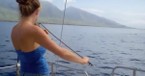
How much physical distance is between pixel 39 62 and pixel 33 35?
0.95 feet

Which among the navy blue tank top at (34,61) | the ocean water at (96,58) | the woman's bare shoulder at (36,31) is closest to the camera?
the woman's bare shoulder at (36,31)

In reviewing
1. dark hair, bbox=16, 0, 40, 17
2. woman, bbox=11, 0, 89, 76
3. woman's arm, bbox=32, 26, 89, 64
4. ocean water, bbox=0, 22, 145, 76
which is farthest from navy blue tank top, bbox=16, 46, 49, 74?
ocean water, bbox=0, 22, 145, 76

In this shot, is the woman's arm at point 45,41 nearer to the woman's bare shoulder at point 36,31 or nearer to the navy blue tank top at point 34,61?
the woman's bare shoulder at point 36,31

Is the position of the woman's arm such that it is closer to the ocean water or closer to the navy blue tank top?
the navy blue tank top

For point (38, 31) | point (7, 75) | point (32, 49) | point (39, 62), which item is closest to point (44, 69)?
point (39, 62)

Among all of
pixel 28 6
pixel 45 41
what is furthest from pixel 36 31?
pixel 28 6

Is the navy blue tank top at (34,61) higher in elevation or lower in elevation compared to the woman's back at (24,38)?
lower

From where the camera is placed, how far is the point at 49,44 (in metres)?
2.14

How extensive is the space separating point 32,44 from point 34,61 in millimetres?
165

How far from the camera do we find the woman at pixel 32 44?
2.14 metres

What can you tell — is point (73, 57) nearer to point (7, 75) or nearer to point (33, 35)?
point (33, 35)

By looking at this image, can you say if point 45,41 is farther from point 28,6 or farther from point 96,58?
point 96,58

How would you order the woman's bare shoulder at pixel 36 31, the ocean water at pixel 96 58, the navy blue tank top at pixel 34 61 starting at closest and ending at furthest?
the woman's bare shoulder at pixel 36 31 → the navy blue tank top at pixel 34 61 → the ocean water at pixel 96 58

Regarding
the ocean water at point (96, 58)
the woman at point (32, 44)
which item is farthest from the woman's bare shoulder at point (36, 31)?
the ocean water at point (96, 58)
